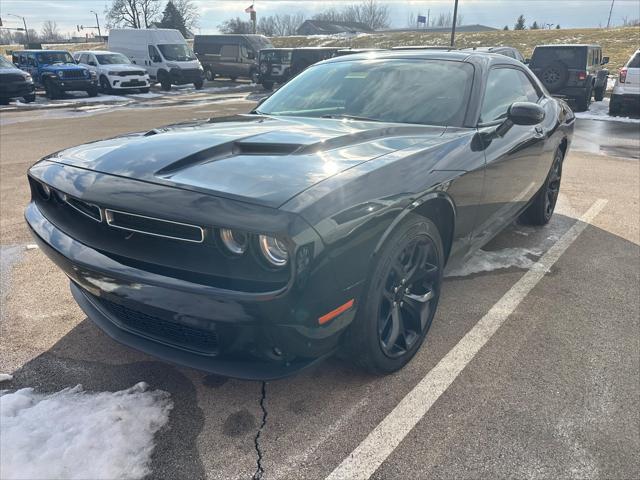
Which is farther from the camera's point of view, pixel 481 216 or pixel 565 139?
pixel 565 139

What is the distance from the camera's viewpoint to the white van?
21828 millimetres

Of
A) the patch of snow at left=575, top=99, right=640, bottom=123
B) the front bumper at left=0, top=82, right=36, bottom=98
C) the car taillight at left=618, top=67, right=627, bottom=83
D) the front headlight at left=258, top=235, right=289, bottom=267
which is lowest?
the patch of snow at left=575, top=99, right=640, bottom=123

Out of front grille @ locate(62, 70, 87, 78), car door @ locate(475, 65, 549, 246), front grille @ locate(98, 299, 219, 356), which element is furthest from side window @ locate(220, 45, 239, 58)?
front grille @ locate(98, 299, 219, 356)

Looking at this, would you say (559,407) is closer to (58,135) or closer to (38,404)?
(38,404)

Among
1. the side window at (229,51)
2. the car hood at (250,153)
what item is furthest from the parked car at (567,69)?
the side window at (229,51)

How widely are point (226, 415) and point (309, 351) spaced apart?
1.99 ft

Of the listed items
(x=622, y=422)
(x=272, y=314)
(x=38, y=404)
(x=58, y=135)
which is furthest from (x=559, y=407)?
(x=58, y=135)

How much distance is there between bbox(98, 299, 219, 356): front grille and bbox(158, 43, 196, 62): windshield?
22371 millimetres

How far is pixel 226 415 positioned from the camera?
2223 mm

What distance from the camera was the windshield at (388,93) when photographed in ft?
10.1

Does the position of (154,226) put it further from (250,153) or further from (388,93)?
(388,93)

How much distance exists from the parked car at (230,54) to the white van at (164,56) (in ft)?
10.2

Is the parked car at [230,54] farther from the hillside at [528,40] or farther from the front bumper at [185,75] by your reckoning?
the hillside at [528,40]

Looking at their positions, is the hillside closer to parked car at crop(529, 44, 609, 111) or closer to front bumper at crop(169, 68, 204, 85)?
parked car at crop(529, 44, 609, 111)
